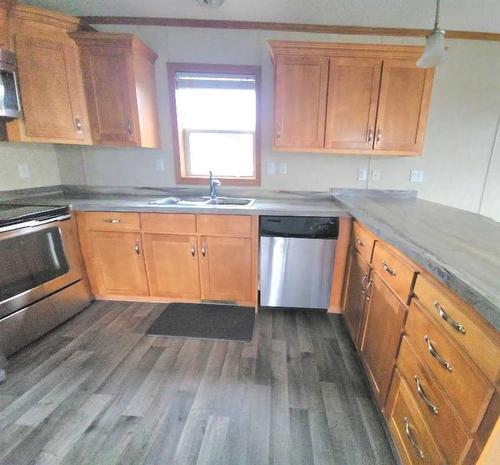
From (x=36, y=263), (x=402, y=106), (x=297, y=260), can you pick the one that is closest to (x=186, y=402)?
(x=297, y=260)

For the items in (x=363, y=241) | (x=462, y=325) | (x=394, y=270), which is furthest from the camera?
(x=363, y=241)

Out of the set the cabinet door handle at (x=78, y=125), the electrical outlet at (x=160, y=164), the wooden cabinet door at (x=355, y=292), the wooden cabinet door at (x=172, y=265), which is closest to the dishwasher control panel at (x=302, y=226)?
the wooden cabinet door at (x=355, y=292)

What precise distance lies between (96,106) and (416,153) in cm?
270

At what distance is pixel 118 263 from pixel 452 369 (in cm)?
230

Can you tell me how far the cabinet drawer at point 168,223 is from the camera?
2.06 m

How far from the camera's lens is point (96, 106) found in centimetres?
209

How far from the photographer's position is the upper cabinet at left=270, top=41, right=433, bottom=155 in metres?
1.92

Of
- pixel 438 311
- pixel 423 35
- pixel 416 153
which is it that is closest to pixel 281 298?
pixel 438 311

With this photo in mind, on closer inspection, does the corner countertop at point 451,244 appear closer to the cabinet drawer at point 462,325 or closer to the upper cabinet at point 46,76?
the cabinet drawer at point 462,325

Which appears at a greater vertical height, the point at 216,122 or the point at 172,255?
the point at 216,122

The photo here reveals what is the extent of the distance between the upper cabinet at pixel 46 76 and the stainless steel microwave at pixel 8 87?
0.05m

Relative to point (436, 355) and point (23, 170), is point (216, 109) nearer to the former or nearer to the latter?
point (23, 170)

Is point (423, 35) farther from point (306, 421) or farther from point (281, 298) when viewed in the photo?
point (306, 421)

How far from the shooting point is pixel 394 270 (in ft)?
4.01
